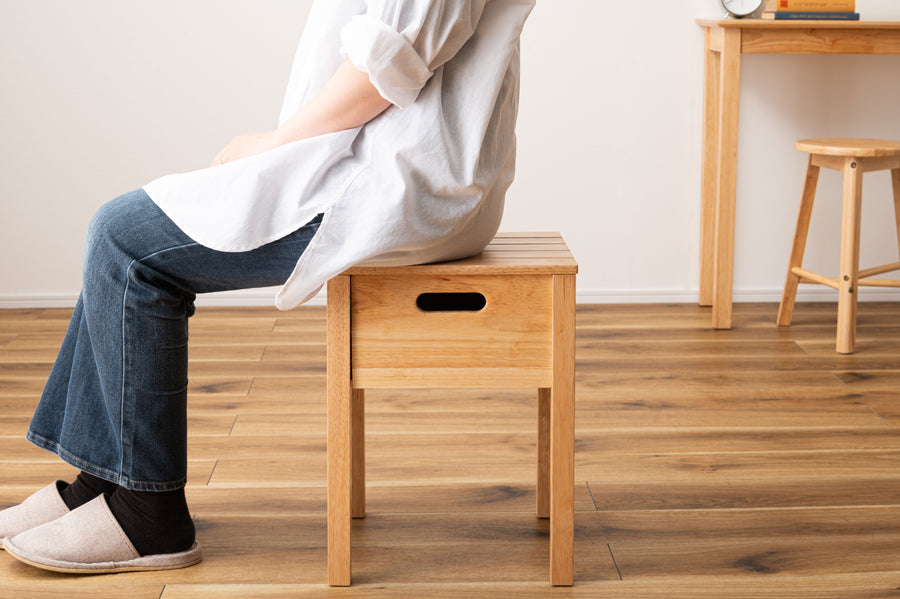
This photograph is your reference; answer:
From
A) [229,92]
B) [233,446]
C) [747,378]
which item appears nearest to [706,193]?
[747,378]

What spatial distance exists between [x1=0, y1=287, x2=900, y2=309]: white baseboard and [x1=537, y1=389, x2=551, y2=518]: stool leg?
4.90ft

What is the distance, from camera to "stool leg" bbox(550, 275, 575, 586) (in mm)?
1331

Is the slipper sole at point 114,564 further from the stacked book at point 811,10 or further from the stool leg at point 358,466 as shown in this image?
the stacked book at point 811,10

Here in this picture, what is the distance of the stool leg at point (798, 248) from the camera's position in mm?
2752

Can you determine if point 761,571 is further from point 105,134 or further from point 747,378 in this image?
point 105,134

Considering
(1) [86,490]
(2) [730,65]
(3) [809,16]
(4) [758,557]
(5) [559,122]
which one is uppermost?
(3) [809,16]

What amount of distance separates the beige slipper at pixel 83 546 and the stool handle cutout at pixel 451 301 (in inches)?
23.2

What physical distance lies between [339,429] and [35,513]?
→ 1.65 feet

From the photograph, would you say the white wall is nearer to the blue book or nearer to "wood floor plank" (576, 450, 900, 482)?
the blue book

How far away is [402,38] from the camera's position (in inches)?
46.5

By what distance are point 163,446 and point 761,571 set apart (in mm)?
855

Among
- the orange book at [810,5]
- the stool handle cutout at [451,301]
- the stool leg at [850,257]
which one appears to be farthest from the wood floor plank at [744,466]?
the orange book at [810,5]

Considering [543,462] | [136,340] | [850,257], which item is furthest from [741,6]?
[136,340]

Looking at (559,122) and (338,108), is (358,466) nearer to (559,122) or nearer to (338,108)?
(338,108)
